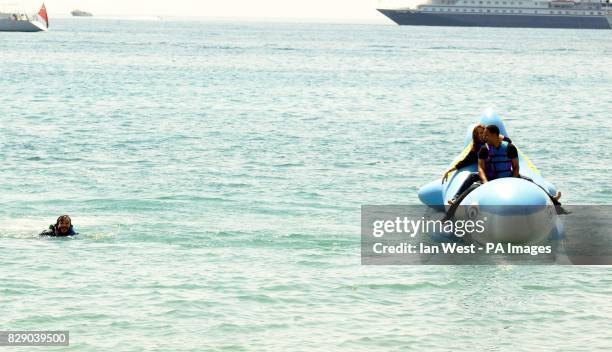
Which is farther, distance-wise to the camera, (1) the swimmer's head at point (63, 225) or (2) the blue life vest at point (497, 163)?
(1) the swimmer's head at point (63, 225)

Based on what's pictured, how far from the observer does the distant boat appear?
152 metres

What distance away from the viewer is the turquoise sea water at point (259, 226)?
12289 millimetres

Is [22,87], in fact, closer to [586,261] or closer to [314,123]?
[314,123]

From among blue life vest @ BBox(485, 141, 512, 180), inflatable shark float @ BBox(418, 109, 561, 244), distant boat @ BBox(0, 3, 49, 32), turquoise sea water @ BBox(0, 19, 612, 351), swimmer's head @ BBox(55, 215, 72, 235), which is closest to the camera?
turquoise sea water @ BBox(0, 19, 612, 351)

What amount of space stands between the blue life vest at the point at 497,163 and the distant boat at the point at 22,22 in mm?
141015

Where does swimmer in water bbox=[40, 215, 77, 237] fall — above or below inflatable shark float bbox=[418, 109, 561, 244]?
below

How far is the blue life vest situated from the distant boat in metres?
141

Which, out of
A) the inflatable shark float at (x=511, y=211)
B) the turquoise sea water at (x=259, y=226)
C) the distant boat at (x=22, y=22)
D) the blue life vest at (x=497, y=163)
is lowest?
the turquoise sea water at (x=259, y=226)

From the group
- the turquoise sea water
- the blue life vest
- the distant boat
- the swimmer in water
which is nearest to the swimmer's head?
the swimmer in water

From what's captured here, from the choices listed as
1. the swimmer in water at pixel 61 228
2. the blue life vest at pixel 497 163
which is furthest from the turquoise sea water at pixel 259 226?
the blue life vest at pixel 497 163

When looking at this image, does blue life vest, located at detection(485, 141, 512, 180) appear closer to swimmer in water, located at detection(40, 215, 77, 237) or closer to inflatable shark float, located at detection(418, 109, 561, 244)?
inflatable shark float, located at detection(418, 109, 561, 244)

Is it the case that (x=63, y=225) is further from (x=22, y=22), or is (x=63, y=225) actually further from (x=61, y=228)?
(x=22, y=22)

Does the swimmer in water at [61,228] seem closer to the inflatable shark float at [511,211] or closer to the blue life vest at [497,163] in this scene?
the inflatable shark float at [511,211]

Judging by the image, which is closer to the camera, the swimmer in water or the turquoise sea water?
the turquoise sea water
